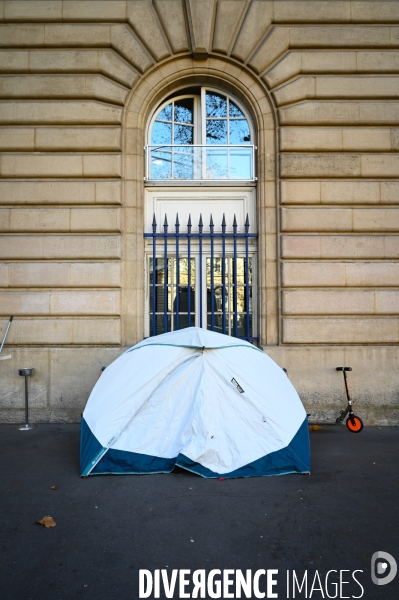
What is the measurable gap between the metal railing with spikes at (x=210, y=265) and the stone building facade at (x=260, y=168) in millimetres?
275

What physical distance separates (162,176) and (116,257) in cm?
193

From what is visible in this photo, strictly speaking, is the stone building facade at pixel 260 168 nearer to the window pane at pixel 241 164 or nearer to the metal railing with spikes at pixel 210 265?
the metal railing with spikes at pixel 210 265

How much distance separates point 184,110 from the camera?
345 inches

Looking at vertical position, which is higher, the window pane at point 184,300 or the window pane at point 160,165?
the window pane at point 160,165

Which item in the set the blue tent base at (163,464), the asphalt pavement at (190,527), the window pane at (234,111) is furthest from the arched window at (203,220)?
the asphalt pavement at (190,527)

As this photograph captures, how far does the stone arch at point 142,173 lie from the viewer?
25.8 feet

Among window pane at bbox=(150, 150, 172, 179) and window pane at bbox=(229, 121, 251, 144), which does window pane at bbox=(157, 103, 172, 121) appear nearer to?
window pane at bbox=(150, 150, 172, 179)

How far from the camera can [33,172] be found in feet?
25.7

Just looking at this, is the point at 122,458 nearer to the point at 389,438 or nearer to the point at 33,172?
the point at 389,438

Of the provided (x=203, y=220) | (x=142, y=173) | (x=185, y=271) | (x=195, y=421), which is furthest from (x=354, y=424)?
(x=142, y=173)

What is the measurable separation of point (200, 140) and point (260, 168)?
4.70 ft

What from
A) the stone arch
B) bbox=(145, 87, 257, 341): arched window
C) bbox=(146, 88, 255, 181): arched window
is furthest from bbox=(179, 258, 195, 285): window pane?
bbox=(146, 88, 255, 181): arched window

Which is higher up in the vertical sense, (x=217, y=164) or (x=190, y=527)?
(x=217, y=164)

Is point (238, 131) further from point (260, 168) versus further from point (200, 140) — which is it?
point (260, 168)
